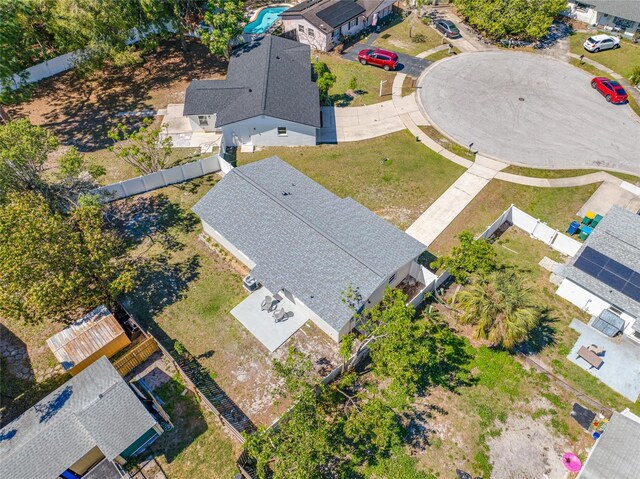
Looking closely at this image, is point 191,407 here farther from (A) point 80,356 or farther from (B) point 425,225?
(B) point 425,225

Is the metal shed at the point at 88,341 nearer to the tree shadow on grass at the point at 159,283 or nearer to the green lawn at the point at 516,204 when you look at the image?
the tree shadow on grass at the point at 159,283

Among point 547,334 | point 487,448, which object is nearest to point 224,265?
point 487,448

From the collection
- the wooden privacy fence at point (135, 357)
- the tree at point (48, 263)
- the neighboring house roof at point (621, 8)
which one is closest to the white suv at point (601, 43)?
the neighboring house roof at point (621, 8)

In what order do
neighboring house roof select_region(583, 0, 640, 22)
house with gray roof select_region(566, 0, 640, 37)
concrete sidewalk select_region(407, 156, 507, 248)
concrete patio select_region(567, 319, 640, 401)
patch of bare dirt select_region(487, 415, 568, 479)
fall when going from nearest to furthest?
patch of bare dirt select_region(487, 415, 568, 479), concrete patio select_region(567, 319, 640, 401), concrete sidewalk select_region(407, 156, 507, 248), neighboring house roof select_region(583, 0, 640, 22), house with gray roof select_region(566, 0, 640, 37)

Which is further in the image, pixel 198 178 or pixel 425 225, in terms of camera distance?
pixel 198 178

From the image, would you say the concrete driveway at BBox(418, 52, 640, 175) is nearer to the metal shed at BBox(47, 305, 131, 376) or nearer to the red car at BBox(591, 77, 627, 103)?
the red car at BBox(591, 77, 627, 103)

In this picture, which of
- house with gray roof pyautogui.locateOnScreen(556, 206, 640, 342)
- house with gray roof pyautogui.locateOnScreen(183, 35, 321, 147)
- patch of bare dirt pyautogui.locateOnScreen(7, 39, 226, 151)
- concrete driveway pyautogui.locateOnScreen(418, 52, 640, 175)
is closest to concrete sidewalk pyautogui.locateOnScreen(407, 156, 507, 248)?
concrete driveway pyautogui.locateOnScreen(418, 52, 640, 175)

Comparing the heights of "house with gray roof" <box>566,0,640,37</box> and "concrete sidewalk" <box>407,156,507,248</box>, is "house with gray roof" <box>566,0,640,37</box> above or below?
above
